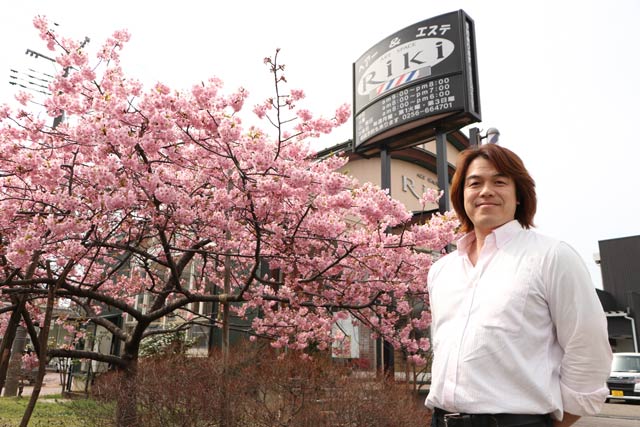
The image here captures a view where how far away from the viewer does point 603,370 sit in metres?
1.25

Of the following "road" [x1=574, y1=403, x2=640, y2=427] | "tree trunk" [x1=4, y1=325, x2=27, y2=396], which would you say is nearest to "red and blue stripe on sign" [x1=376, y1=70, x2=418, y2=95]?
"road" [x1=574, y1=403, x2=640, y2=427]

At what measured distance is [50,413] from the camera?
27.9 ft

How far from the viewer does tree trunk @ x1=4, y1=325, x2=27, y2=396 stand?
34.8 feet

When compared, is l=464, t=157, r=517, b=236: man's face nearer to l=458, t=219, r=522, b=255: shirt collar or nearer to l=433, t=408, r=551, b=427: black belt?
l=458, t=219, r=522, b=255: shirt collar

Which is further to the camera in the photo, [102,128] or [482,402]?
[102,128]

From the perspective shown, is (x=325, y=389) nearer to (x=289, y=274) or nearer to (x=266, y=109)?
(x=289, y=274)

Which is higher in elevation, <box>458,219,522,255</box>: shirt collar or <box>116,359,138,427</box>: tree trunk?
<box>458,219,522,255</box>: shirt collar

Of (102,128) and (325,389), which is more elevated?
(102,128)

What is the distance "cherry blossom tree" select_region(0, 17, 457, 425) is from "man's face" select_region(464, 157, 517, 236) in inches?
128

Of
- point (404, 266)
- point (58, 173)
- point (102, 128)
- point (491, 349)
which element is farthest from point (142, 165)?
point (491, 349)

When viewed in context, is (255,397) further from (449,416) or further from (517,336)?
(517,336)

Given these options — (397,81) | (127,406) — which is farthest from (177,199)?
(397,81)

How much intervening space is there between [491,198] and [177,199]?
3869 millimetres

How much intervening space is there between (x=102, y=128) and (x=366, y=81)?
272 inches
